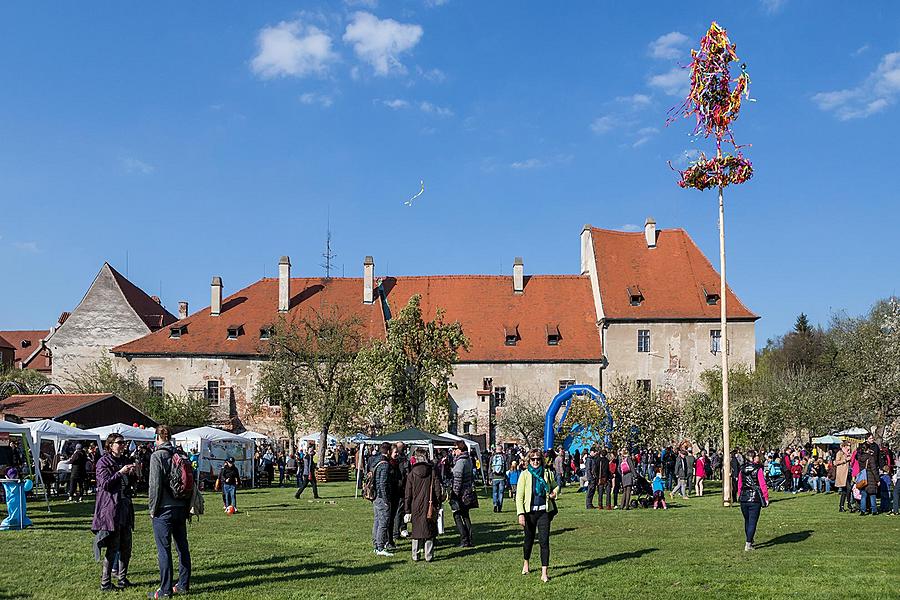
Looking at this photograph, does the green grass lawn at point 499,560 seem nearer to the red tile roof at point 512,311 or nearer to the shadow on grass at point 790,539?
the shadow on grass at point 790,539

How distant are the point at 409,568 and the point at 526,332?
143ft

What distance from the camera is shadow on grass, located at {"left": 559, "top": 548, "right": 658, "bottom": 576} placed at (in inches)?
496

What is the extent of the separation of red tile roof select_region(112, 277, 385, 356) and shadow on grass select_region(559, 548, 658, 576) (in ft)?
134

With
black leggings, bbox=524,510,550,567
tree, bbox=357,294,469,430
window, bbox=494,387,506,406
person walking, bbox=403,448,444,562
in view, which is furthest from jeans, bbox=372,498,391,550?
window, bbox=494,387,506,406

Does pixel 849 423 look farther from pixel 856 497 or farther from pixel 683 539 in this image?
pixel 683 539

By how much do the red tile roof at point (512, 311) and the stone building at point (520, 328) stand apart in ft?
0.29

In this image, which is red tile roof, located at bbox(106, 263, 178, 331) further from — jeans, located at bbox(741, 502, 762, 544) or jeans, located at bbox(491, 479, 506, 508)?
jeans, located at bbox(741, 502, 762, 544)

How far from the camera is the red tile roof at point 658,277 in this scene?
54.7 m

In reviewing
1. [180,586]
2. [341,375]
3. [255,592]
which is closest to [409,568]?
[255,592]

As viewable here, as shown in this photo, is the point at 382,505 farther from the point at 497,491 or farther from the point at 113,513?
the point at 497,491

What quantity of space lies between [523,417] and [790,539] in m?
35.4

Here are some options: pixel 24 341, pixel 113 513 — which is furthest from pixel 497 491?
pixel 24 341

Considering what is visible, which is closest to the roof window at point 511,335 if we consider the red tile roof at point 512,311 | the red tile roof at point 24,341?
the red tile roof at point 512,311

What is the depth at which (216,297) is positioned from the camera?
59156 mm
